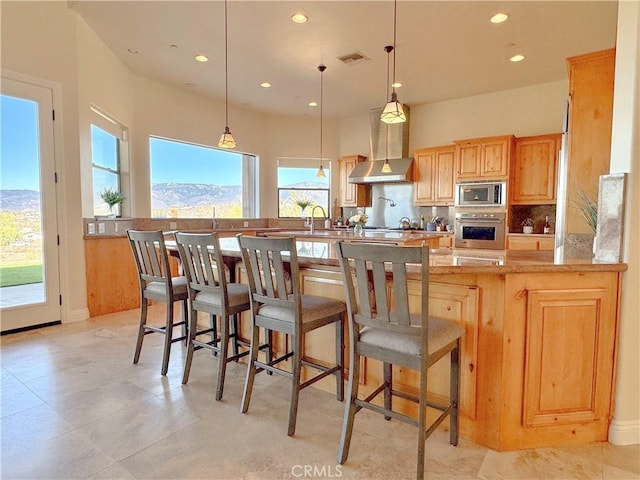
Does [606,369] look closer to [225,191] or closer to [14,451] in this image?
[14,451]

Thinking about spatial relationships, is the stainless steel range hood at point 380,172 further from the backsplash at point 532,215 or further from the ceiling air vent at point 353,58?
the ceiling air vent at point 353,58

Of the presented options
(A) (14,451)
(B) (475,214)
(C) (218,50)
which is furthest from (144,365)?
(B) (475,214)

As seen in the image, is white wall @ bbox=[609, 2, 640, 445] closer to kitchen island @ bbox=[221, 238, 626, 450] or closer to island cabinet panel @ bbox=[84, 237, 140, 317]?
kitchen island @ bbox=[221, 238, 626, 450]

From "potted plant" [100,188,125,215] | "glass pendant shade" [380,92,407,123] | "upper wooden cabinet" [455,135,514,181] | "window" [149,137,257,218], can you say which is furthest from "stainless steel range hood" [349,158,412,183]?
"potted plant" [100,188,125,215]

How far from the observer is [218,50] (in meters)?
4.26

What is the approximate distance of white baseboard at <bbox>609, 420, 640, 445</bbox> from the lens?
5.89 feet

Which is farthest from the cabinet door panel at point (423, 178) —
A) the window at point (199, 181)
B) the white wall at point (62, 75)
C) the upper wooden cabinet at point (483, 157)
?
the white wall at point (62, 75)

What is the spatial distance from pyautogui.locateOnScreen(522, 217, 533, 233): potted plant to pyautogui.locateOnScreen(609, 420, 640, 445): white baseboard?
387 cm

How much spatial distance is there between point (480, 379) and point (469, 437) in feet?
1.06

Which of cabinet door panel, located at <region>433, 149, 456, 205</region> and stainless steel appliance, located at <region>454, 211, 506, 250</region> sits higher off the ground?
cabinet door panel, located at <region>433, 149, 456, 205</region>

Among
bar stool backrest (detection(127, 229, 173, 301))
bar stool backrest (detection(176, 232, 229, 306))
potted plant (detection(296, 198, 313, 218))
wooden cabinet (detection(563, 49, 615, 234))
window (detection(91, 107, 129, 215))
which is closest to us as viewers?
bar stool backrest (detection(176, 232, 229, 306))

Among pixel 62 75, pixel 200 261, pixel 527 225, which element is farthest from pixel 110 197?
pixel 527 225

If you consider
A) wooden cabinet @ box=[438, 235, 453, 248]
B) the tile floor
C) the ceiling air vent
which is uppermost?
the ceiling air vent

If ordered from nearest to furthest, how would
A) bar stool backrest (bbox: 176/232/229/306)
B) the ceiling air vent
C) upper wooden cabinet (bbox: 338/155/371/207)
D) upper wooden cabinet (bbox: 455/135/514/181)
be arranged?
bar stool backrest (bbox: 176/232/229/306)
the ceiling air vent
upper wooden cabinet (bbox: 455/135/514/181)
upper wooden cabinet (bbox: 338/155/371/207)
